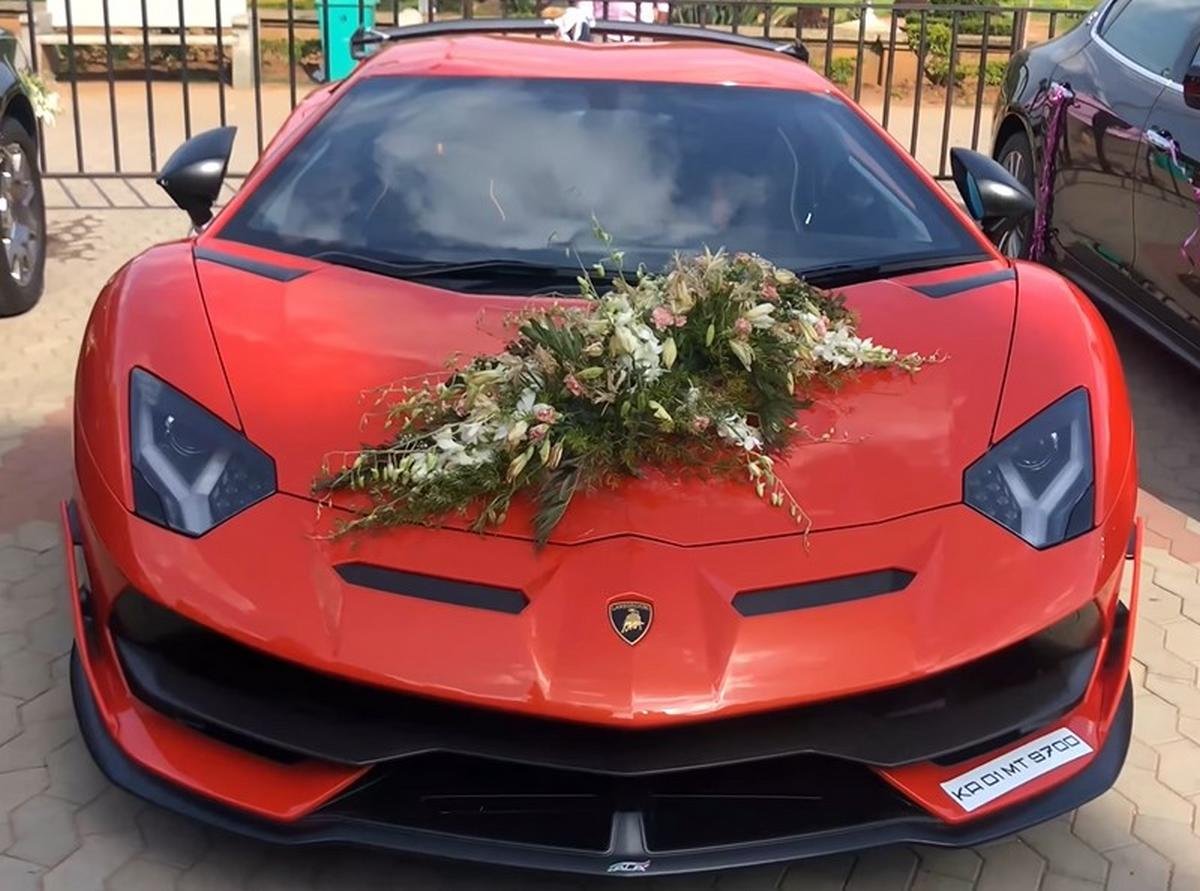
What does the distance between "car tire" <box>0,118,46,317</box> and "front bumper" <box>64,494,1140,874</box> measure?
4023 millimetres

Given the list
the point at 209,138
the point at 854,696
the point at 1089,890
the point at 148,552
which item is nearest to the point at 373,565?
the point at 148,552

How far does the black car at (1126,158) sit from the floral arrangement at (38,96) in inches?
174

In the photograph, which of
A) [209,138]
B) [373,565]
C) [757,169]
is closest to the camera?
[373,565]

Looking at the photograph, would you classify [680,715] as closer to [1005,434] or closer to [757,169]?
Result: [1005,434]

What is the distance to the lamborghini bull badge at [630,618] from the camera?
245 cm

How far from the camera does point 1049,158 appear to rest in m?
6.39

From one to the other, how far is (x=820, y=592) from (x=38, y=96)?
511 centimetres

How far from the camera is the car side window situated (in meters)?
5.66

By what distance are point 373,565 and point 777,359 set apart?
0.92m

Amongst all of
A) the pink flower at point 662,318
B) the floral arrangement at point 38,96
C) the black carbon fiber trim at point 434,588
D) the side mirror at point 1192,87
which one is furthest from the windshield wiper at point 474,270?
the floral arrangement at point 38,96

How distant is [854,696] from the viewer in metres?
2.50

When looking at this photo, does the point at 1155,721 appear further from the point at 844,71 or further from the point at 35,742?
the point at 844,71

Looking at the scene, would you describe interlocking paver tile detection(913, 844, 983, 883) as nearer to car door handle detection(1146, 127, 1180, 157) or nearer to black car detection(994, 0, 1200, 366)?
black car detection(994, 0, 1200, 366)

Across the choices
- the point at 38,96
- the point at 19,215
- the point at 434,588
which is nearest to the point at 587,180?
the point at 434,588
